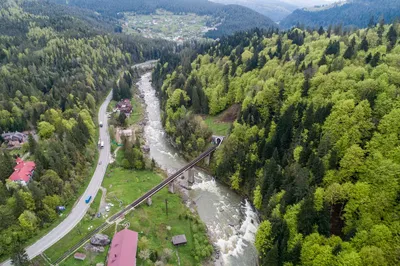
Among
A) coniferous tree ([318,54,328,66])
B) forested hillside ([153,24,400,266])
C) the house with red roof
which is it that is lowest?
the house with red roof

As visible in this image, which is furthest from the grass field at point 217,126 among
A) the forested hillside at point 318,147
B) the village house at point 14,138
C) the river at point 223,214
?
the village house at point 14,138

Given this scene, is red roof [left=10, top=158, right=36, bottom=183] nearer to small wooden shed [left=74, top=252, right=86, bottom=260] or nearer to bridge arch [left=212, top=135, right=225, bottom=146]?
small wooden shed [left=74, top=252, right=86, bottom=260]

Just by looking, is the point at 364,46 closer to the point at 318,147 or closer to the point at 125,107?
the point at 318,147

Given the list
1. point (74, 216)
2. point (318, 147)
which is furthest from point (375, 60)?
point (74, 216)

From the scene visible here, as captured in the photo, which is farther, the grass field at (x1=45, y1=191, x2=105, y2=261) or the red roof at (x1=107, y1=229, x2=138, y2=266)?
the grass field at (x1=45, y1=191, x2=105, y2=261)

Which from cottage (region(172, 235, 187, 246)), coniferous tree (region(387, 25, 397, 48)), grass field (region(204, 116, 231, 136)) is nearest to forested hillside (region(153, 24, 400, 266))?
coniferous tree (region(387, 25, 397, 48))

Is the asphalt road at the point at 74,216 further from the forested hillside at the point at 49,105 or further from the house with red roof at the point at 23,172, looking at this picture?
the house with red roof at the point at 23,172

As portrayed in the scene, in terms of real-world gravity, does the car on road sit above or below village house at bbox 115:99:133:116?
above

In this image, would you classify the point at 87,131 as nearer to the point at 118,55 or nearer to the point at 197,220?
the point at 197,220
